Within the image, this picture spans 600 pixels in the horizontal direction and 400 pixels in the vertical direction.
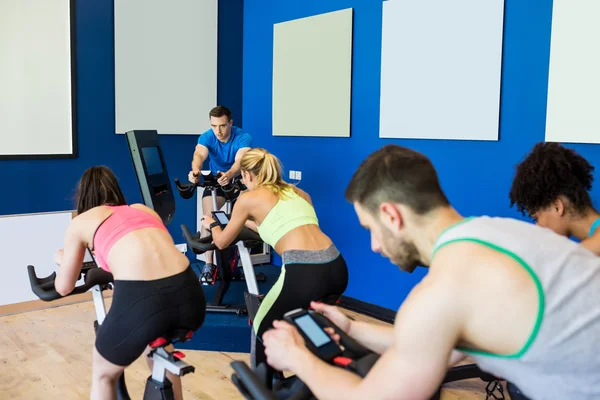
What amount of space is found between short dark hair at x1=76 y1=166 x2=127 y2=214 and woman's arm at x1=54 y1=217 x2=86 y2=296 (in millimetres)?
132

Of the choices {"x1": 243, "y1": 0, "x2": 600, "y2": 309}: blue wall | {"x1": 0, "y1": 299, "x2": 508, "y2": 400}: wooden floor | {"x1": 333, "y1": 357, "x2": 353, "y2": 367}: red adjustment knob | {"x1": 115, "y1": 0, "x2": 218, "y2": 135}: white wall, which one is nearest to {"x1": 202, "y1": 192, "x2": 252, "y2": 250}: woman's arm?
{"x1": 0, "y1": 299, "x2": 508, "y2": 400}: wooden floor

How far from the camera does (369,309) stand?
4.55 meters

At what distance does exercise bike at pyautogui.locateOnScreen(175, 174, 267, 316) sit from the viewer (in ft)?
11.6

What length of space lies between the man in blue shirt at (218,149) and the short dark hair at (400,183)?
3.56 m

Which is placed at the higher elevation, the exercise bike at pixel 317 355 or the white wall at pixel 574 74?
the white wall at pixel 574 74

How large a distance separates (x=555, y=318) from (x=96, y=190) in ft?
6.27

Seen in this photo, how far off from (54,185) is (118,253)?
9.26 ft

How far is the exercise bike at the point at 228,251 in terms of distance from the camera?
353cm

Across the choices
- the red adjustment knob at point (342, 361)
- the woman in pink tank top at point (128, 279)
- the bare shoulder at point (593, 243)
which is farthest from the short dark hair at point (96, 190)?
the bare shoulder at point (593, 243)

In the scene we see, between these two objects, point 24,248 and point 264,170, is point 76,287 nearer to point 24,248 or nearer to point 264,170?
point 264,170

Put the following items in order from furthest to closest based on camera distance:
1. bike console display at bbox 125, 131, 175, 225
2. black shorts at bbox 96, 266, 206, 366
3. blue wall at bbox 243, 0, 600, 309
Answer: bike console display at bbox 125, 131, 175, 225 < blue wall at bbox 243, 0, 600, 309 < black shorts at bbox 96, 266, 206, 366

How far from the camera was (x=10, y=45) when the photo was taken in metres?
4.37

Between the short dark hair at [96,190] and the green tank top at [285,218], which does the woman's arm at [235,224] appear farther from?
the short dark hair at [96,190]

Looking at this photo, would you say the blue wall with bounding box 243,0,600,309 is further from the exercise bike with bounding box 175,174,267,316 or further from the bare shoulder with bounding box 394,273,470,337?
the bare shoulder with bounding box 394,273,470,337
